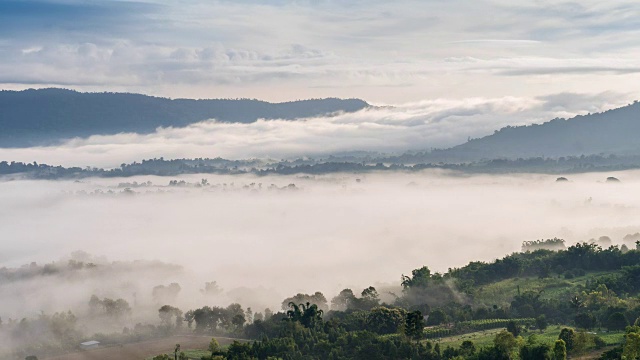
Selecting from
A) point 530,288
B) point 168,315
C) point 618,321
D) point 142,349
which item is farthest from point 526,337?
point 168,315

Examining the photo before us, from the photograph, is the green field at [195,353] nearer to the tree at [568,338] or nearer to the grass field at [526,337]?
the grass field at [526,337]

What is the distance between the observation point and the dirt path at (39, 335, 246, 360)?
450 ft

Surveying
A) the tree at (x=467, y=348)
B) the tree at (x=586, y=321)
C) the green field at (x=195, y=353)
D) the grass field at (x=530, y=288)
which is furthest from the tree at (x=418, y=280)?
the tree at (x=467, y=348)

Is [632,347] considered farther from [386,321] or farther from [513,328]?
[386,321]

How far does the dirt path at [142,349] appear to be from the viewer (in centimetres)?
13712

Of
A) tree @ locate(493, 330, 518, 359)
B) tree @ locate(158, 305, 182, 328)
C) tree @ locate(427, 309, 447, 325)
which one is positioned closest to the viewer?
tree @ locate(493, 330, 518, 359)

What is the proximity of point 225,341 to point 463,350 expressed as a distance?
4977cm

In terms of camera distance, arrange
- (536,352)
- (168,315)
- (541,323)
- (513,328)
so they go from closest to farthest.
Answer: (536,352) → (513,328) → (541,323) → (168,315)

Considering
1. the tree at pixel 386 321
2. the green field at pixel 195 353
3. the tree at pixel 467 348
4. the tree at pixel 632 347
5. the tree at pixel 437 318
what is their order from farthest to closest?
the tree at pixel 437 318, the tree at pixel 386 321, the green field at pixel 195 353, the tree at pixel 467 348, the tree at pixel 632 347

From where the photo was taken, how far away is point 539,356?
334ft

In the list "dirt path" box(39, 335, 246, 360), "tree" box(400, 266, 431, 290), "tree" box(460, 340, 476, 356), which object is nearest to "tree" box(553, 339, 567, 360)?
"tree" box(460, 340, 476, 356)

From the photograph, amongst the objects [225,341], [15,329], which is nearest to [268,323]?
[225,341]

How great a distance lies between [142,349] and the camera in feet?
462

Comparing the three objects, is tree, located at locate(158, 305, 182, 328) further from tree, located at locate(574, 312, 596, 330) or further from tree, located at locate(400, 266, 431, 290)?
tree, located at locate(574, 312, 596, 330)
